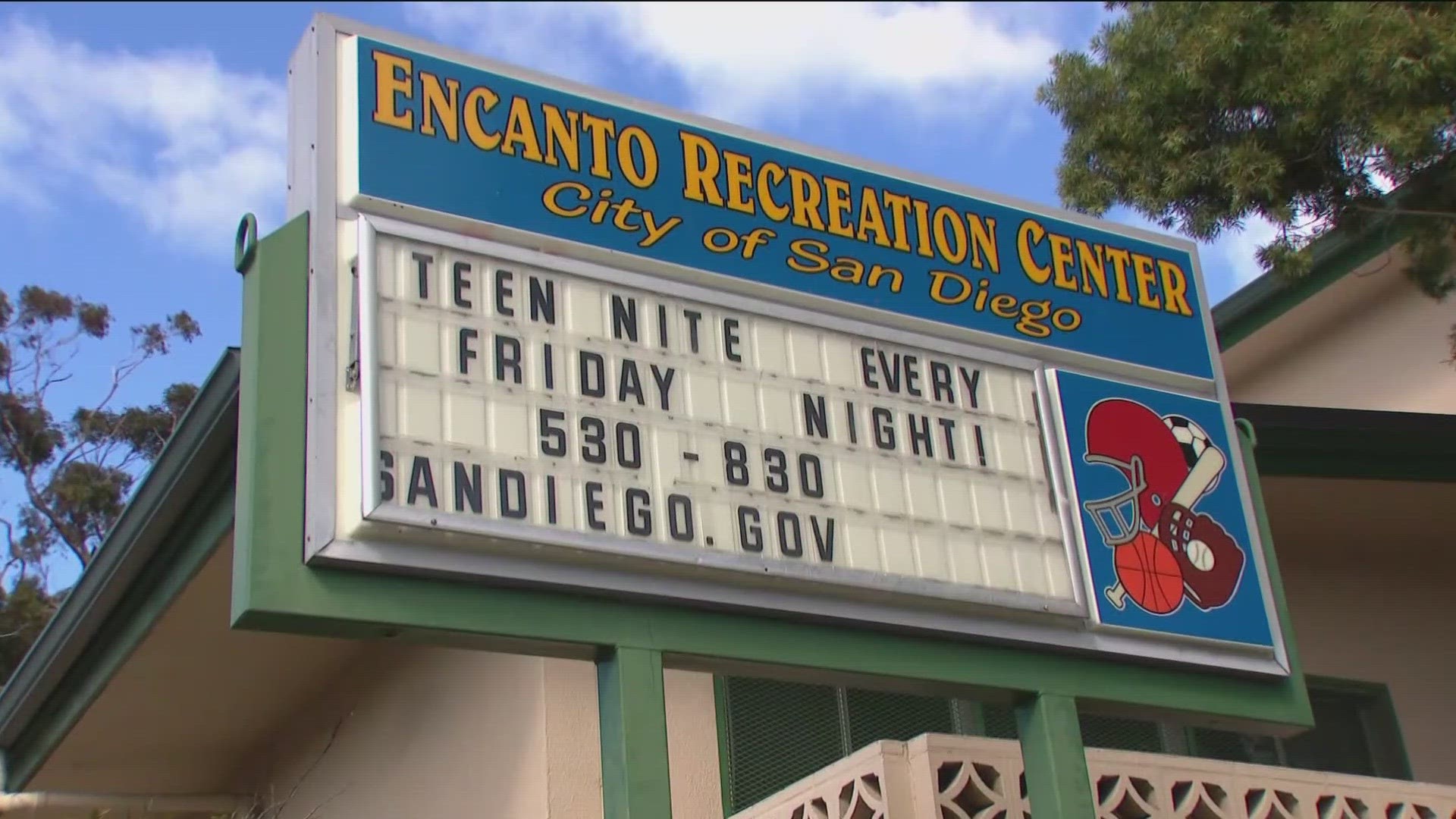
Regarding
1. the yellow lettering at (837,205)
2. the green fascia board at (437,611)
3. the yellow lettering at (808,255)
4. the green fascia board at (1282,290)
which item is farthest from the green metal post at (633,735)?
the green fascia board at (1282,290)

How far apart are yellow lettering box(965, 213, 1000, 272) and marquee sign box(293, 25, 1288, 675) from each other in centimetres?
2

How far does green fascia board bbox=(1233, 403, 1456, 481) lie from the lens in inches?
477

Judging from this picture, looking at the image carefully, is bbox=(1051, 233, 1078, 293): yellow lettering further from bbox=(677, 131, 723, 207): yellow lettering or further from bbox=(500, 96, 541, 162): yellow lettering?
bbox=(500, 96, 541, 162): yellow lettering

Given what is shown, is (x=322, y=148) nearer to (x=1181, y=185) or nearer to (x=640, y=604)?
(x=640, y=604)

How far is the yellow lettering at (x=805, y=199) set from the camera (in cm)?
854

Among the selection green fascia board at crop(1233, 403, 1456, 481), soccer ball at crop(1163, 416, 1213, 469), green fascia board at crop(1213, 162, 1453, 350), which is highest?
green fascia board at crop(1213, 162, 1453, 350)

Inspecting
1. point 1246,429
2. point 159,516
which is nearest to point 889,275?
point 1246,429

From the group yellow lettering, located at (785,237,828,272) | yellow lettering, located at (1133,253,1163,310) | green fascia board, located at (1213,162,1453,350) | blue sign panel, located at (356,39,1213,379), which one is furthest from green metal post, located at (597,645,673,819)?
green fascia board, located at (1213,162,1453,350)

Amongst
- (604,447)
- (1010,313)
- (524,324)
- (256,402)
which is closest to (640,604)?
(604,447)

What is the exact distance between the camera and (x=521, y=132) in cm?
779

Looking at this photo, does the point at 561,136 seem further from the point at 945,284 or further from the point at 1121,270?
the point at 1121,270

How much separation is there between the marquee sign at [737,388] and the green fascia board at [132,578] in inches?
78.4

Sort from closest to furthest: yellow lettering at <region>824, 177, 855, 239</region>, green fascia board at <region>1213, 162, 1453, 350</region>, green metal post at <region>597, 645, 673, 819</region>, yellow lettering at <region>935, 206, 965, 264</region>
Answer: green metal post at <region>597, 645, 673, 819</region> → yellow lettering at <region>824, 177, 855, 239</region> → yellow lettering at <region>935, 206, 965, 264</region> → green fascia board at <region>1213, 162, 1453, 350</region>

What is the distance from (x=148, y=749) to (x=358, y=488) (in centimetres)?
759
